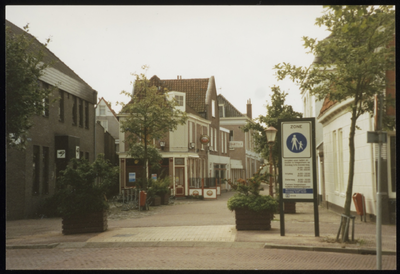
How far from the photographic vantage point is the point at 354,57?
431 inches

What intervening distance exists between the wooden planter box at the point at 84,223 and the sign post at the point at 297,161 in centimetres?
515

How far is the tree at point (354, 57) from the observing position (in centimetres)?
1081

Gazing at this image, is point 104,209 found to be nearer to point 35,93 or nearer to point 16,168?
point 35,93

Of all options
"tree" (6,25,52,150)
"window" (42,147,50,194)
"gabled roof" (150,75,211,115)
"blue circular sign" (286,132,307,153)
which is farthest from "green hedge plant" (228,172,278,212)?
"gabled roof" (150,75,211,115)

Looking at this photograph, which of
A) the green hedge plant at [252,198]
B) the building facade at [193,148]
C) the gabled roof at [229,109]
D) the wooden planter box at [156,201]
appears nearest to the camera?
the green hedge plant at [252,198]

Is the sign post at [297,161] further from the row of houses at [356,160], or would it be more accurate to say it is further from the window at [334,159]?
the window at [334,159]

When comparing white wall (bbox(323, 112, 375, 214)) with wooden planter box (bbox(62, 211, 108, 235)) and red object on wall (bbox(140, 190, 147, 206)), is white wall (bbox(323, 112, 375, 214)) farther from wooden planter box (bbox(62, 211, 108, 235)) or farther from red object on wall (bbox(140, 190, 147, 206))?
red object on wall (bbox(140, 190, 147, 206))

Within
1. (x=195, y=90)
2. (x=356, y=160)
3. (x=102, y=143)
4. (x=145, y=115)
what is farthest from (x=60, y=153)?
(x=195, y=90)

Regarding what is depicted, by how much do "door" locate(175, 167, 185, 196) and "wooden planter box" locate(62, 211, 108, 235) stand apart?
21.4 meters

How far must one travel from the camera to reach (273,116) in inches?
824

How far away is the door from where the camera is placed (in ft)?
117

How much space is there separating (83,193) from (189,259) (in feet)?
16.9

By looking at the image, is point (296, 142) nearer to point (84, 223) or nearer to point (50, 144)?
point (84, 223)

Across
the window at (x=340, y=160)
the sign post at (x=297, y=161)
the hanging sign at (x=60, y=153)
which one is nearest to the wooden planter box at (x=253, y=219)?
the sign post at (x=297, y=161)
